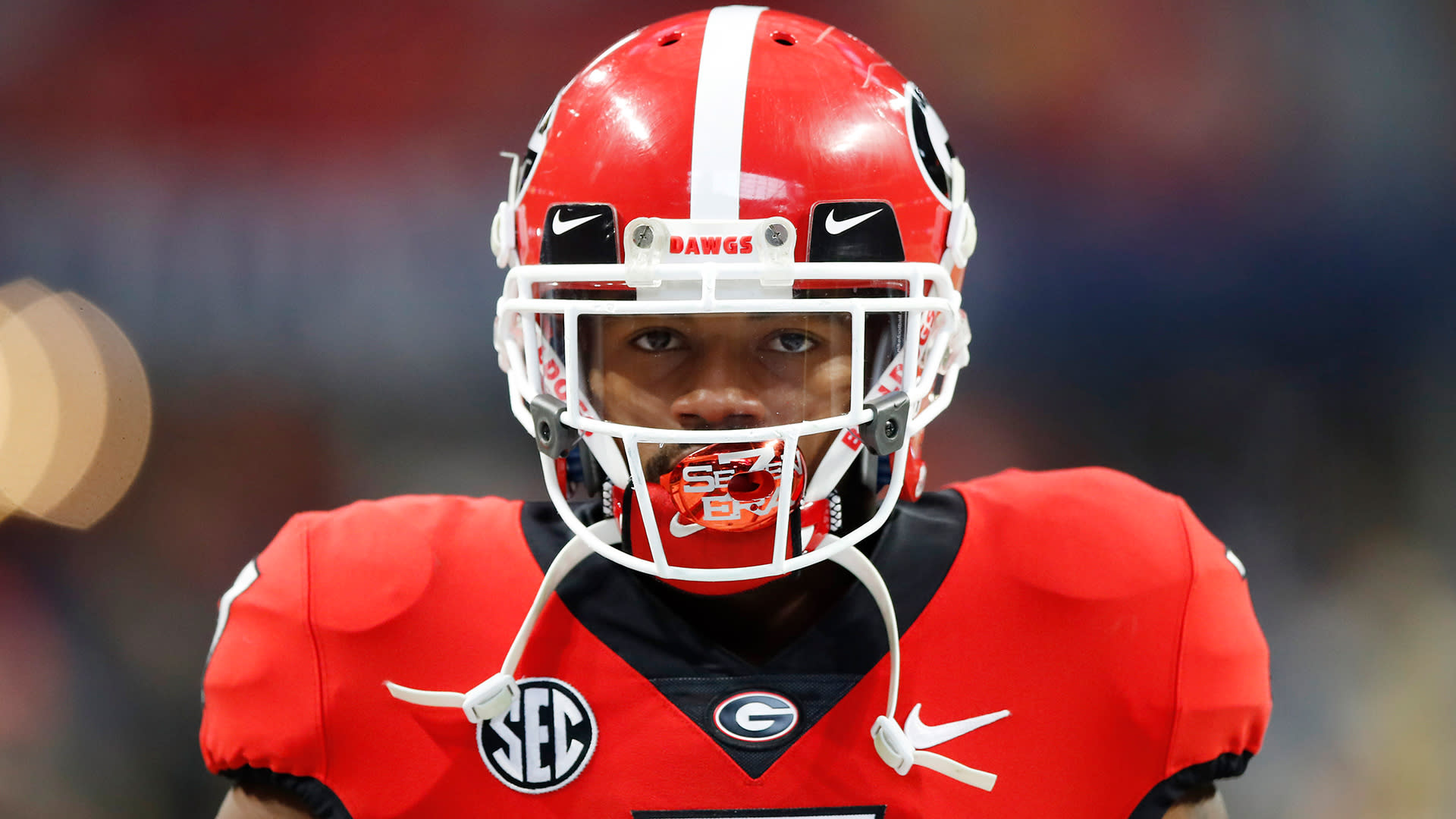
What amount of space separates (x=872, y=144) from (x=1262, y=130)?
1.03m

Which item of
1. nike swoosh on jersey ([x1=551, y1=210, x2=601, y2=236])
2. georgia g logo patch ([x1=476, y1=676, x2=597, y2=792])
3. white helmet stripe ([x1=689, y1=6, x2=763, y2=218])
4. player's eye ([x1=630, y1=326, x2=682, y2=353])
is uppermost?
white helmet stripe ([x1=689, y1=6, x2=763, y2=218])

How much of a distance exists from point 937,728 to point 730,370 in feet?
1.26

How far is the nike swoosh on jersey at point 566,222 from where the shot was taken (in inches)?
41.0

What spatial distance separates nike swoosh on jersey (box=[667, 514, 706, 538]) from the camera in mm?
1013

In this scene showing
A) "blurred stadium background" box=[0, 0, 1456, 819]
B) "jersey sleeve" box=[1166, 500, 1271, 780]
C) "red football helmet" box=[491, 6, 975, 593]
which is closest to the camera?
"red football helmet" box=[491, 6, 975, 593]

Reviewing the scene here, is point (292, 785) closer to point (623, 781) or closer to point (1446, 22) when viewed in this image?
point (623, 781)

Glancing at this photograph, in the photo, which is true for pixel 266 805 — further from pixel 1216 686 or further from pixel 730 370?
pixel 1216 686

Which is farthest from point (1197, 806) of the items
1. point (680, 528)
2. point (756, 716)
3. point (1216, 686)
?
point (680, 528)

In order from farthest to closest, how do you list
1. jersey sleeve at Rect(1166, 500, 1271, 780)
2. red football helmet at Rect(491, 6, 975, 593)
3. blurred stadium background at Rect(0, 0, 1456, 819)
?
1. blurred stadium background at Rect(0, 0, 1456, 819)
2. jersey sleeve at Rect(1166, 500, 1271, 780)
3. red football helmet at Rect(491, 6, 975, 593)

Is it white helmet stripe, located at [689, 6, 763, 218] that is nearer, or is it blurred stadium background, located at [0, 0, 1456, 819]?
white helmet stripe, located at [689, 6, 763, 218]

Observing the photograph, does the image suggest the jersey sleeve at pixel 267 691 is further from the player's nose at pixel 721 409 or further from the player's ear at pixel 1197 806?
the player's ear at pixel 1197 806

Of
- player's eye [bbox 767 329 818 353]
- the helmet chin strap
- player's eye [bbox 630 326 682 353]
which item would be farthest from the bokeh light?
player's eye [bbox 767 329 818 353]

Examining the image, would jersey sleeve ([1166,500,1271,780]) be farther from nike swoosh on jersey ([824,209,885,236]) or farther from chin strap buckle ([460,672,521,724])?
chin strap buckle ([460,672,521,724])

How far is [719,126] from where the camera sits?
103cm
